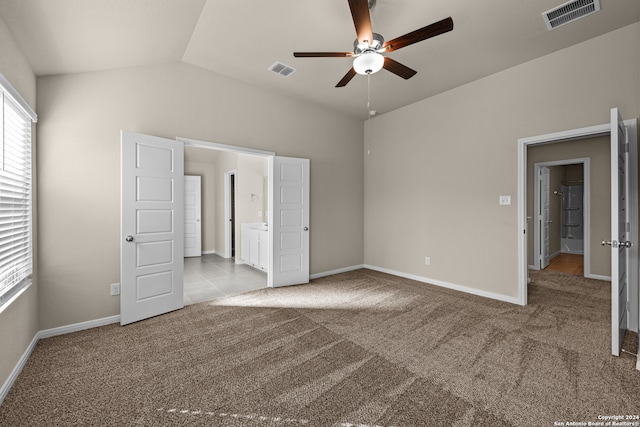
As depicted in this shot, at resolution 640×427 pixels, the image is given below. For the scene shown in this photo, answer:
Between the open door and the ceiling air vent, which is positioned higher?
the ceiling air vent

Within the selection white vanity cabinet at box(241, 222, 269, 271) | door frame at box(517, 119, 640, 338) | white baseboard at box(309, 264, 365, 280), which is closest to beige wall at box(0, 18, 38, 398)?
white vanity cabinet at box(241, 222, 269, 271)

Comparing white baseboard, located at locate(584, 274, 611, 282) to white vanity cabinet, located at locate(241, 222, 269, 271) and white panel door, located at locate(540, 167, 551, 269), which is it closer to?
white panel door, located at locate(540, 167, 551, 269)

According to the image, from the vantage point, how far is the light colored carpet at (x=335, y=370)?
1.66 metres

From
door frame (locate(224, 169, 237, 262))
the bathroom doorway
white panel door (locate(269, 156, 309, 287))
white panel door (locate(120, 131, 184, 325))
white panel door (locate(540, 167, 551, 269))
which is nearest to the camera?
white panel door (locate(120, 131, 184, 325))

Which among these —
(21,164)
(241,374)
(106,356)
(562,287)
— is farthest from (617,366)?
(21,164)

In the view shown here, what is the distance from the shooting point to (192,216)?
292 inches

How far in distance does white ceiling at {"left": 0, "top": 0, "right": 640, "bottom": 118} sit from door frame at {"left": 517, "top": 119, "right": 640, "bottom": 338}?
98 centimetres

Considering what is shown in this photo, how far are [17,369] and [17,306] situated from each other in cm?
46

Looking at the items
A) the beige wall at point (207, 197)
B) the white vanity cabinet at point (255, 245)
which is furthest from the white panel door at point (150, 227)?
the beige wall at point (207, 197)

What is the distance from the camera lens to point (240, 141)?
3957 millimetres

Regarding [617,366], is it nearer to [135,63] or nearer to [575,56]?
[575,56]

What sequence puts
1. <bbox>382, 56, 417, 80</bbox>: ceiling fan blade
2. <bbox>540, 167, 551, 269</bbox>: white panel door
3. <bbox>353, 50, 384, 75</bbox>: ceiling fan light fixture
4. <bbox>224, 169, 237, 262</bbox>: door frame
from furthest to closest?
<bbox>224, 169, 237, 262</bbox>: door frame < <bbox>540, 167, 551, 269</bbox>: white panel door < <bbox>382, 56, 417, 80</bbox>: ceiling fan blade < <bbox>353, 50, 384, 75</bbox>: ceiling fan light fixture

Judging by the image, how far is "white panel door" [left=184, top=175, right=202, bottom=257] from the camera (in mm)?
7291

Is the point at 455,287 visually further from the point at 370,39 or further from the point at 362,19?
the point at 362,19
